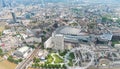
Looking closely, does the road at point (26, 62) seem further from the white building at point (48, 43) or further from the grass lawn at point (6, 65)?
the white building at point (48, 43)

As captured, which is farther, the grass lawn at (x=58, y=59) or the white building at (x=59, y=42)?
the white building at (x=59, y=42)

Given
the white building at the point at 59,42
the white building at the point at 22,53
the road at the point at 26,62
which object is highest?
the white building at the point at 59,42

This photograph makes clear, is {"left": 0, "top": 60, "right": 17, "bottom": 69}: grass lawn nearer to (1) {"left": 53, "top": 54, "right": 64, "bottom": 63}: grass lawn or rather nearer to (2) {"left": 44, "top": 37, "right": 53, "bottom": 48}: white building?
(1) {"left": 53, "top": 54, "right": 64, "bottom": 63}: grass lawn

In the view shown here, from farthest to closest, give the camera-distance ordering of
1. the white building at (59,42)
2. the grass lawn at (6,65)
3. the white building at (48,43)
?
the white building at (48,43)
the white building at (59,42)
the grass lawn at (6,65)

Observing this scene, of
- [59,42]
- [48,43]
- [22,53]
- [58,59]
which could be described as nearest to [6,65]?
[22,53]

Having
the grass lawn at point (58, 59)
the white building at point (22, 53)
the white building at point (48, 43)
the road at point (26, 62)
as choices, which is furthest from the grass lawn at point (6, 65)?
the white building at point (48, 43)

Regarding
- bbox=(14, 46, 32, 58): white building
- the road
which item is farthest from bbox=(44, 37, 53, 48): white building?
bbox=(14, 46, 32, 58): white building

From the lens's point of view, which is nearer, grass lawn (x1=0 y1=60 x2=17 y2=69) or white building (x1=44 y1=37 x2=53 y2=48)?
grass lawn (x1=0 y1=60 x2=17 y2=69)

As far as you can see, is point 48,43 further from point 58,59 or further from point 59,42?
point 58,59

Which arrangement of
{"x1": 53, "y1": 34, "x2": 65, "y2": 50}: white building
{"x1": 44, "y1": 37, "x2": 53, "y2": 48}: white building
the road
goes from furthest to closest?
{"x1": 44, "y1": 37, "x2": 53, "y2": 48}: white building < {"x1": 53, "y1": 34, "x2": 65, "y2": 50}: white building < the road

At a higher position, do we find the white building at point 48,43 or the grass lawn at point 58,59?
the white building at point 48,43

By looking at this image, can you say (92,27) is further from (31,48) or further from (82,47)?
(31,48)
